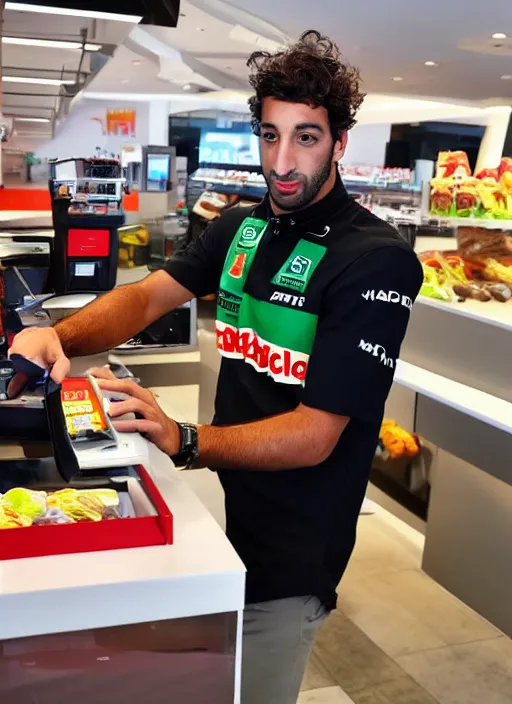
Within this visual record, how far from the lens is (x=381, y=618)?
3123mm

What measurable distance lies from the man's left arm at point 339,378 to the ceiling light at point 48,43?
500 cm

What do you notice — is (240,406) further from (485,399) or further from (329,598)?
(485,399)

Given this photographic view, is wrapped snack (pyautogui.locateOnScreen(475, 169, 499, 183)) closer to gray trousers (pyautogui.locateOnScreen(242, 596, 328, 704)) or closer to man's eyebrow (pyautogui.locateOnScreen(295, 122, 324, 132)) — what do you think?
man's eyebrow (pyautogui.locateOnScreen(295, 122, 324, 132))

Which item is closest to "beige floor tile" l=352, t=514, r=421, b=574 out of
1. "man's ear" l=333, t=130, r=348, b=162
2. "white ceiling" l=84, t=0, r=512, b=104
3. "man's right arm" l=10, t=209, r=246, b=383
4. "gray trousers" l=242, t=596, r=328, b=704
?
"gray trousers" l=242, t=596, r=328, b=704

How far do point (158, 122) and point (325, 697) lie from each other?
17.1 metres

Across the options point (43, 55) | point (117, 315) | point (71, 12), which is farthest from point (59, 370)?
point (43, 55)

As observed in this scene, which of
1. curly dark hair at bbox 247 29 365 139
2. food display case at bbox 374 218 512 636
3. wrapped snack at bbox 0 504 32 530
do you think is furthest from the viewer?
food display case at bbox 374 218 512 636

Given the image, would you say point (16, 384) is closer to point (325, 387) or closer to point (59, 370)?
point (59, 370)

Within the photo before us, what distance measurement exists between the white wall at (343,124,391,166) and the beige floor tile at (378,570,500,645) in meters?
13.0

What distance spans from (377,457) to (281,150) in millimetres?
3080

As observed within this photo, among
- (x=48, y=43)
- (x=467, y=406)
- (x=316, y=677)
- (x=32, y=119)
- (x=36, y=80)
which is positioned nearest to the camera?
(x=316, y=677)

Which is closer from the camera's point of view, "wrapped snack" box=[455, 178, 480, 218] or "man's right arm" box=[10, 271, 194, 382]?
"man's right arm" box=[10, 271, 194, 382]

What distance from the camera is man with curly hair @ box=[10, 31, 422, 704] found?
51.8 inches

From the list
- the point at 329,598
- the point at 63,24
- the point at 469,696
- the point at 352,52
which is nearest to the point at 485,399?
the point at 469,696
